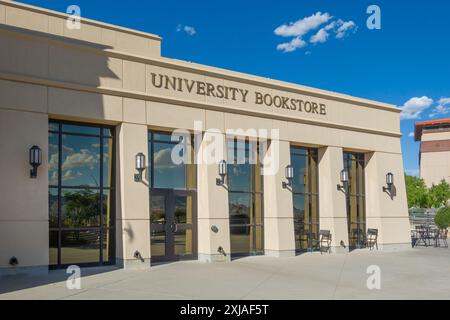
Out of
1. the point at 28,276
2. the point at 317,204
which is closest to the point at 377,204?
the point at 317,204

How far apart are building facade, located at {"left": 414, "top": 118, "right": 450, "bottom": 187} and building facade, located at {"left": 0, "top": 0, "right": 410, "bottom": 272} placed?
6009 centimetres

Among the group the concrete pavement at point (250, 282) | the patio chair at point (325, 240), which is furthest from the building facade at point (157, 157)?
the concrete pavement at point (250, 282)

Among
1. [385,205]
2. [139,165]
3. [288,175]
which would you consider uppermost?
[139,165]

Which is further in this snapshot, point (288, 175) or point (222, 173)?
point (288, 175)

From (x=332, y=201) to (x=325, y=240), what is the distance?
1.41 m

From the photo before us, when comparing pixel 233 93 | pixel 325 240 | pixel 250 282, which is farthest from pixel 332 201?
pixel 250 282

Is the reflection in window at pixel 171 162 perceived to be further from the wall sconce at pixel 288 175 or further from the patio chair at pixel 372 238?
the patio chair at pixel 372 238

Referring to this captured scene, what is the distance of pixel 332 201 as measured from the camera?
17875 mm

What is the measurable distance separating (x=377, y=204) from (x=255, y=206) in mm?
5600

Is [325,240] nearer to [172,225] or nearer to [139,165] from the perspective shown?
[172,225]

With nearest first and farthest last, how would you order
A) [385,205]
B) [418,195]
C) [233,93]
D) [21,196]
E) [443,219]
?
[21,196]
[233,93]
[385,205]
[443,219]
[418,195]

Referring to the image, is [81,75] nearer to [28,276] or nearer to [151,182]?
[151,182]

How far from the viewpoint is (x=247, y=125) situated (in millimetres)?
15883

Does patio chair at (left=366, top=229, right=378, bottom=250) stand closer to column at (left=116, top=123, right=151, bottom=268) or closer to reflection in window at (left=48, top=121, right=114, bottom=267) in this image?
column at (left=116, top=123, right=151, bottom=268)
